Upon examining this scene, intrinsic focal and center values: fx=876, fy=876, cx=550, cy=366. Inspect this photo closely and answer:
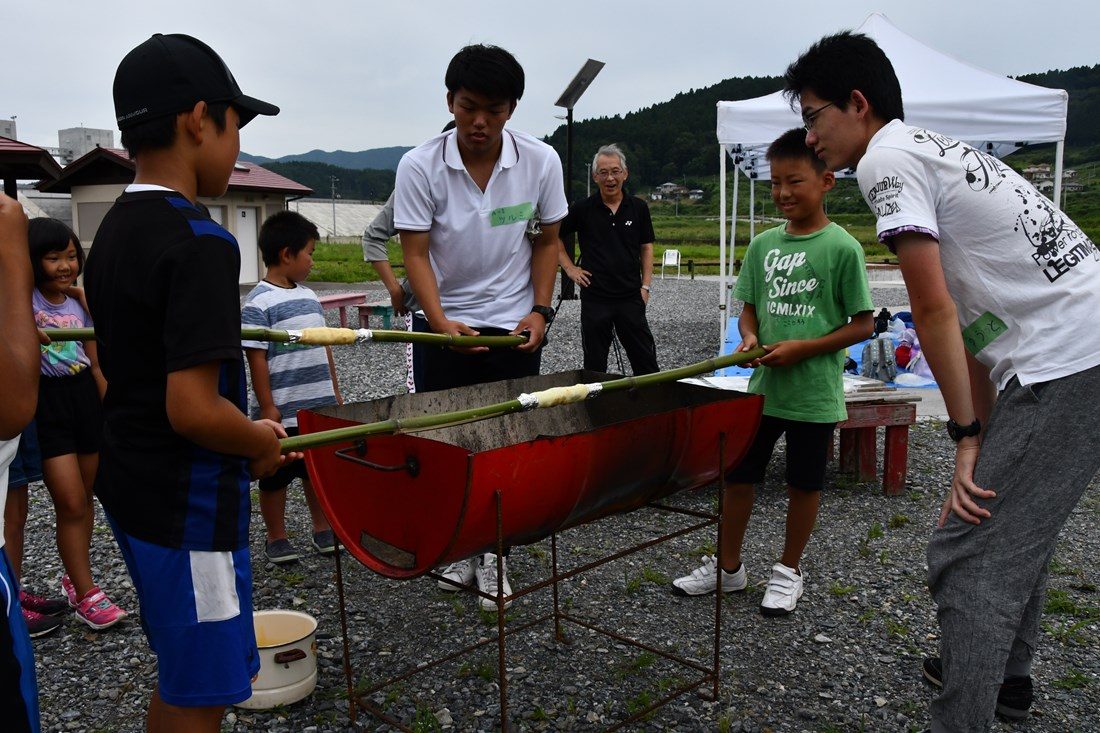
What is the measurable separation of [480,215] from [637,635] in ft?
6.16

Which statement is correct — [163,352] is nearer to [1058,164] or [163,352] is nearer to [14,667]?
[14,667]

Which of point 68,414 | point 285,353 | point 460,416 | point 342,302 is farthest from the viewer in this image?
point 342,302

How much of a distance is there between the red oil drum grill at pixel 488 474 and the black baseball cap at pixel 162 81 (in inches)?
40.0

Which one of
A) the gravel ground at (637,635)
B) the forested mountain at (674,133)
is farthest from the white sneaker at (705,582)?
the forested mountain at (674,133)

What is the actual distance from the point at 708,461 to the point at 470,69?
5.59 feet

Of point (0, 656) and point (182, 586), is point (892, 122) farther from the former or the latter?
point (0, 656)

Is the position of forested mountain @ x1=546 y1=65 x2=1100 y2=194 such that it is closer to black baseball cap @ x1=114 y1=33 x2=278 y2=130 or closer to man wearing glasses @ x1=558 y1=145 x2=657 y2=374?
man wearing glasses @ x1=558 y1=145 x2=657 y2=374

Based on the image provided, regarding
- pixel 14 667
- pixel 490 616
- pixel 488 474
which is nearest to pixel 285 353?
pixel 490 616

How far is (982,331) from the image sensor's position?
2412 millimetres

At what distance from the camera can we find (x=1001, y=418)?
2350mm

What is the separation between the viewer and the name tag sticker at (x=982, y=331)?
2.37m

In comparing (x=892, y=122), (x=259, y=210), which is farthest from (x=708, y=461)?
(x=259, y=210)

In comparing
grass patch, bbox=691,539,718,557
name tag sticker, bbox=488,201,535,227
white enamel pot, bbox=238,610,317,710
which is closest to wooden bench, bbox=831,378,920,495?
grass patch, bbox=691,539,718,557

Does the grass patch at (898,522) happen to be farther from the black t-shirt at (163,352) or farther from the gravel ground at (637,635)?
the black t-shirt at (163,352)
